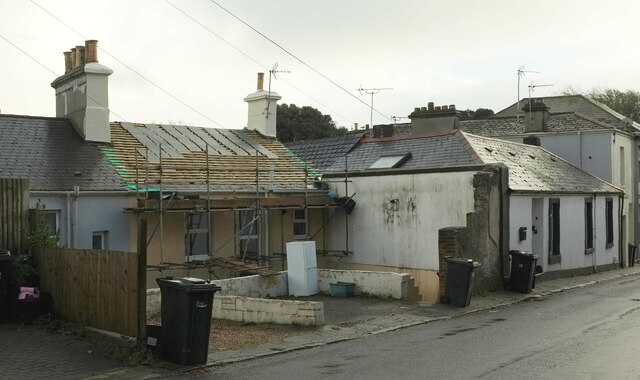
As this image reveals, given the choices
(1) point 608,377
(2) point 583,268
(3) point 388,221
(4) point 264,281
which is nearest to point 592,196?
(2) point 583,268

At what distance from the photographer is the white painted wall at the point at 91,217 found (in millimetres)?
17500

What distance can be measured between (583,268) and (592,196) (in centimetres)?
285

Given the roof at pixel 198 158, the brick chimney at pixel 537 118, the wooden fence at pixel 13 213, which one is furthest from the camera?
the brick chimney at pixel 537 118

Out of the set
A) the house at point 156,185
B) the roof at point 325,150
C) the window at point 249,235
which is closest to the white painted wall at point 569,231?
the house at point 156,185

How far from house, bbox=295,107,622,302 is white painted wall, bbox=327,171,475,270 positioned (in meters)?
0.03

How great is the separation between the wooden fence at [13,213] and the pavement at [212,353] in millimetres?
1859

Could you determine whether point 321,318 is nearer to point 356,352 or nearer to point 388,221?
point 356,352

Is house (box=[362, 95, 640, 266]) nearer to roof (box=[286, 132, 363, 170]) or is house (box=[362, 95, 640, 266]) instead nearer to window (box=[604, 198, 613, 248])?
window (box=[604, 198, 613, 248])

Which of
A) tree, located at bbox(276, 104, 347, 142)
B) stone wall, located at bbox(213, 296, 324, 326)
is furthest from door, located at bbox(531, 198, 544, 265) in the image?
tree, located at bbox(276, 104, 347, 142)

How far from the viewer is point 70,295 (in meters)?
12.8

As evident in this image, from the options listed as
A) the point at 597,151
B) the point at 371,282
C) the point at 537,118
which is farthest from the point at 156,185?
the point at 597,151

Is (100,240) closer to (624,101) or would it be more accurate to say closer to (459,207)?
(459,207)

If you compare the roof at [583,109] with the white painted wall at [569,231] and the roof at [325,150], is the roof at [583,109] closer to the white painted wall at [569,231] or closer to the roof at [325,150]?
the white painted wall at [569,231]

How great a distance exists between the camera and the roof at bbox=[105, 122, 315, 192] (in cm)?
2006
